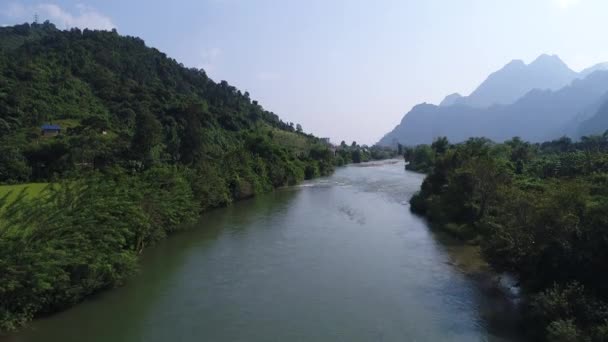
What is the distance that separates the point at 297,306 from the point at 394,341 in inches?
168

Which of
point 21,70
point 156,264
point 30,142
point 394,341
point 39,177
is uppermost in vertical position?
point 21,70

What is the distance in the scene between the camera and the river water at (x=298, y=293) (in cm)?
1463

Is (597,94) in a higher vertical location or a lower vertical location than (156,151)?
higher

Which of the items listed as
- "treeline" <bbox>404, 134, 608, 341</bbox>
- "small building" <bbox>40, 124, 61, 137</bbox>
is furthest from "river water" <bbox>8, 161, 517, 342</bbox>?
"small building" <bbox>40, 124, 61, 137</bbox>

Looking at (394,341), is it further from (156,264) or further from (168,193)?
(168,193)

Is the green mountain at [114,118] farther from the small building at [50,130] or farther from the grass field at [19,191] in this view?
the grass field at [19,191]

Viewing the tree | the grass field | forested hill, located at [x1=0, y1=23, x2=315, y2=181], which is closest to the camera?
the grass field

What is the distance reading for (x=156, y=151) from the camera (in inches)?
1642

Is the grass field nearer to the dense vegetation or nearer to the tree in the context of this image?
the dense vegetation

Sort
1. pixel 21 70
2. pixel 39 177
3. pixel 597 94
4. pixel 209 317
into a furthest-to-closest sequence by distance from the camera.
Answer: pixel 597 94 < pixel 21 70 < pixel 39 177 < pixel 209 317

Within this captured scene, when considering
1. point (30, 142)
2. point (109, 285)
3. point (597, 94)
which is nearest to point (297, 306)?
point (109, 285)

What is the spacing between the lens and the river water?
14.6m

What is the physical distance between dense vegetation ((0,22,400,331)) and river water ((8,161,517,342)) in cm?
169

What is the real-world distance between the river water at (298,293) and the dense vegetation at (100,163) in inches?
66.4
